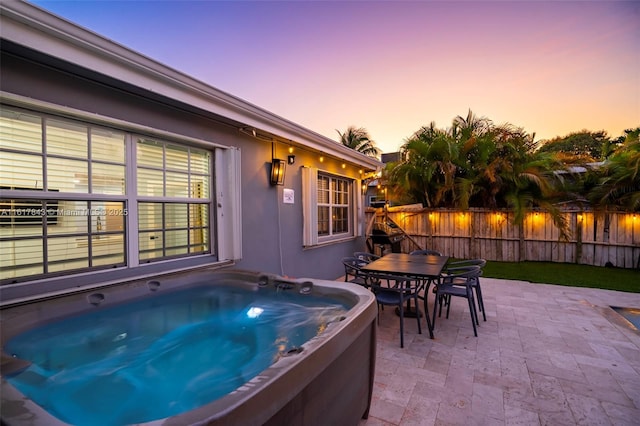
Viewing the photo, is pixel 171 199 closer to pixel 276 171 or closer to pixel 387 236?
pixel 276 171

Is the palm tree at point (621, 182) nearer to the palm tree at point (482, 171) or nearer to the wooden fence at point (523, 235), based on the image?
the wooden fence at point (523, 235)

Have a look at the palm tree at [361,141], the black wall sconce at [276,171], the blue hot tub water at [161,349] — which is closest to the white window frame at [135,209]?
the blue hot tub water at [161,349]

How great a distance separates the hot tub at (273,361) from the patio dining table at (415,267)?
120 centimetres

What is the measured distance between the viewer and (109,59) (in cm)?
236

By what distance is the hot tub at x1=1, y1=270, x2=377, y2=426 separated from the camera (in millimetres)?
1037

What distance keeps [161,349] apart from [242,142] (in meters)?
2.86

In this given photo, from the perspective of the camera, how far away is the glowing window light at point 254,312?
9.98 feet

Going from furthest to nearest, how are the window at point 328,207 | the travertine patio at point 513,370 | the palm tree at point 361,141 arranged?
the palm tree at point 361,141, the window at point 328,207, the travertine patio at point 513,370


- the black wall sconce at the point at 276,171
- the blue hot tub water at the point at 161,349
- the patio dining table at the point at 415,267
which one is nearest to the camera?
the blue hot tub water at the point at 161,349

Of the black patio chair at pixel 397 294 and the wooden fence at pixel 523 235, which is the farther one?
the wooden fence at pixel 523 235

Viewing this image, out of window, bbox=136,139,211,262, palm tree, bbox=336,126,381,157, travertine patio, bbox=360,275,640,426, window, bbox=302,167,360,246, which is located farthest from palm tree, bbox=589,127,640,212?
palm tree, bbox=336,126,381,157

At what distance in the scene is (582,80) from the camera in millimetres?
7473

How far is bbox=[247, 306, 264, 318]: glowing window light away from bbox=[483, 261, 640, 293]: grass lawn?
6.01 metres

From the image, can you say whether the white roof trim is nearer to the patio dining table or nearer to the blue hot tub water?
the blue hot tub water
